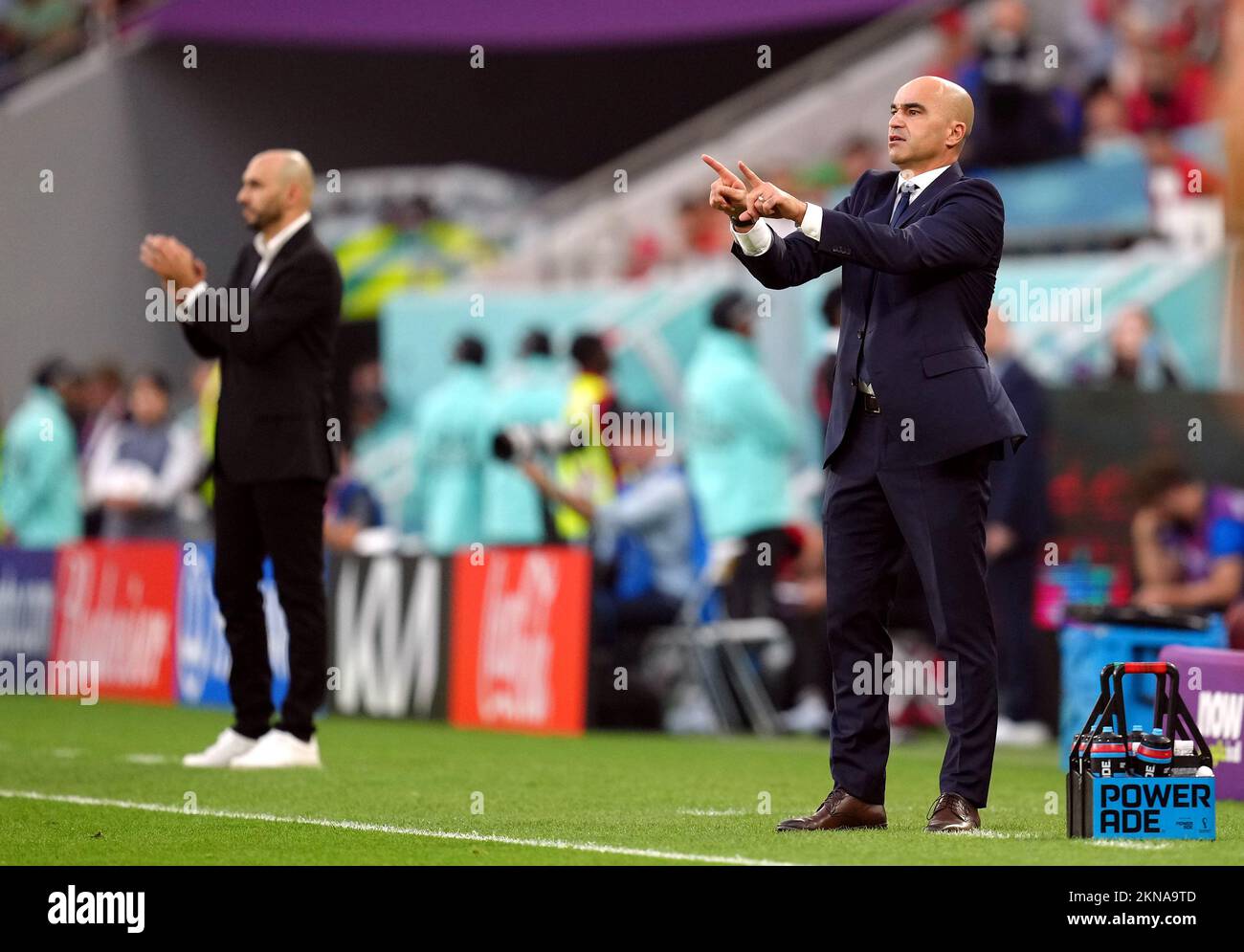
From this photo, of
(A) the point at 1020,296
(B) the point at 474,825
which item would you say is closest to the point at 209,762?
(B) the point at 474,825

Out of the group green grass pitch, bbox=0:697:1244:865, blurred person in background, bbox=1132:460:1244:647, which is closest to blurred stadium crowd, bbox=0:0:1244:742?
blurred person in background, bbox=1132:460:1244:647

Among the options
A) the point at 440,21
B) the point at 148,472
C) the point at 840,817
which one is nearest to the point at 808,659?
the point at 840,817

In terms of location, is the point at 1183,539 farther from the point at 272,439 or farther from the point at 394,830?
the point at 394,830

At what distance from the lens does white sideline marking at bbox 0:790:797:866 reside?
6.12 meters

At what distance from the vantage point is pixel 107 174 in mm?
26672

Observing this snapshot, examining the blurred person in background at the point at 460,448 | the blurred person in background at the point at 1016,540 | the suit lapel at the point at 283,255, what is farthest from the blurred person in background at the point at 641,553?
the suit lapel at the point at 283,255

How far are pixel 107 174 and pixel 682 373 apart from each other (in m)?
9.02

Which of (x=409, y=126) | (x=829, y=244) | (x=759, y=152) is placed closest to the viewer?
(x=829, y=244)

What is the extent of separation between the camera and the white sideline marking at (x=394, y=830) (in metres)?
6.12

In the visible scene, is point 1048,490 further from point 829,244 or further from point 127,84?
point 127,84

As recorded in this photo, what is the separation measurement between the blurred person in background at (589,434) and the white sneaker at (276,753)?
439 centimetres

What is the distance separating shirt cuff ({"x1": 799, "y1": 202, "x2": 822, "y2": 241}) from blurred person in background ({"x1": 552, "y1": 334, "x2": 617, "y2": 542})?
7.08 metres

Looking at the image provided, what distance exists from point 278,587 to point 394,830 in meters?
2.70

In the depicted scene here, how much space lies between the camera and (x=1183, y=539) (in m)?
12.3
